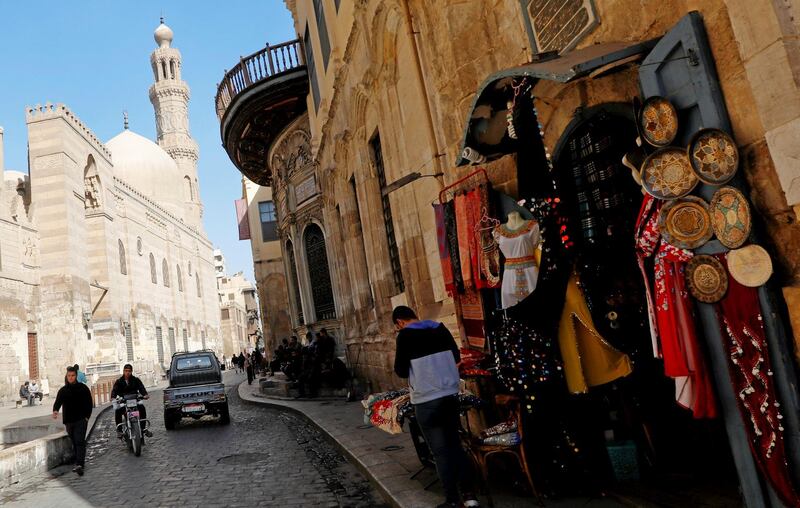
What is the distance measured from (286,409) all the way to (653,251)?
10.8m

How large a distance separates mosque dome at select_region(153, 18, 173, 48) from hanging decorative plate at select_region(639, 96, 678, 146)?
67.8 m

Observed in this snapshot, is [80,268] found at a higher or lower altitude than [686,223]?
higher

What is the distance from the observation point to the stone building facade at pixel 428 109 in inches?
97.2

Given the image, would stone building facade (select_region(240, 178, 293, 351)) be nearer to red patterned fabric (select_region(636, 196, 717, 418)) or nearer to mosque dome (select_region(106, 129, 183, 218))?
mosque dome (select_region(106, 129, 183, 218))

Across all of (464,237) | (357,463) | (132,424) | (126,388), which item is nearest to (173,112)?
(126,388)

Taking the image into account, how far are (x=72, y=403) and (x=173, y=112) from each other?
58.6m

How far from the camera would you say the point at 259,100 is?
1502 centimetres

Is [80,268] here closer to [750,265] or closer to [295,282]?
[295,282]

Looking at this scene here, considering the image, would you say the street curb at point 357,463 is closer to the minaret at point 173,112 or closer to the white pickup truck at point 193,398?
the white pickup truck at point 193,398

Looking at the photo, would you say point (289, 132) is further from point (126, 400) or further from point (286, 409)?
point (126, 400)

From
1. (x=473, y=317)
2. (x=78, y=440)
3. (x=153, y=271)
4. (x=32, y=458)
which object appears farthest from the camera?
(x=153, y=271)

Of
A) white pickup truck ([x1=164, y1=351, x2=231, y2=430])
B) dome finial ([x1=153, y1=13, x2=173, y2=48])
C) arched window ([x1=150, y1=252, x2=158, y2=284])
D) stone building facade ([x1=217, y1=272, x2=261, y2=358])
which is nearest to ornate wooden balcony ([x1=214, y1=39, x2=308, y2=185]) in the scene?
white pickup truck ([x1=164, y1=351, x2=231, y2=430])

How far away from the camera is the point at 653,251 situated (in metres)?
3.06

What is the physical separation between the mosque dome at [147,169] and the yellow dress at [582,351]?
49654 millimetres
